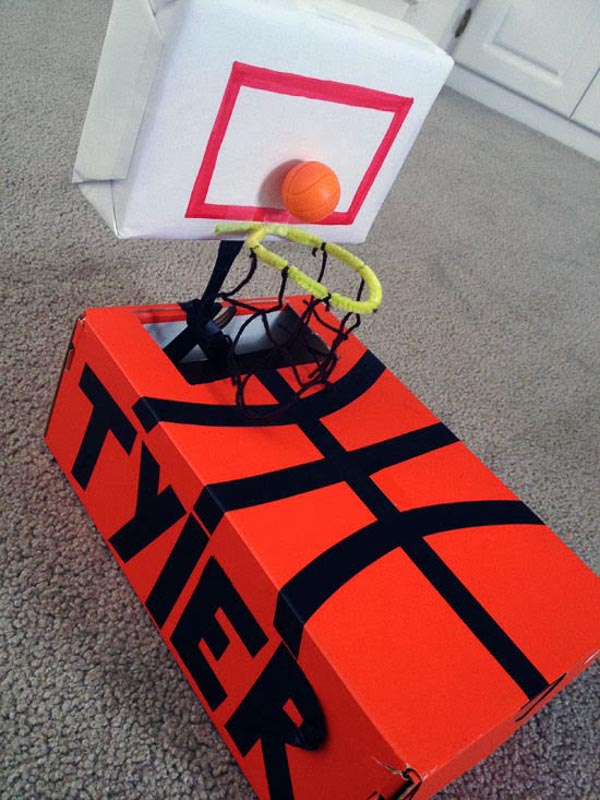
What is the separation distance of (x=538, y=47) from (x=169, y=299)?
1.70 metres

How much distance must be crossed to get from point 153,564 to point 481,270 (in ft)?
3.10

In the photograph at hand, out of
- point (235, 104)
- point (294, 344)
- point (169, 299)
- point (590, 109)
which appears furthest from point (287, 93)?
point (590, 109)

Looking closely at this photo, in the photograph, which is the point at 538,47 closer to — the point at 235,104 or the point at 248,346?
the point at 248,346

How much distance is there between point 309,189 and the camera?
51cm

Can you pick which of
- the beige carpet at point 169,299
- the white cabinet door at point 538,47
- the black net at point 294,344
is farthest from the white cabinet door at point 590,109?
the black net at point 294,344

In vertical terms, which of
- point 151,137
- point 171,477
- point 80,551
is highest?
point 151,137

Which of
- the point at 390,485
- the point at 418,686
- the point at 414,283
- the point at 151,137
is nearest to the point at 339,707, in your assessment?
the point at 418,686

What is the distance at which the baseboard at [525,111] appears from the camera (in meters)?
2.13

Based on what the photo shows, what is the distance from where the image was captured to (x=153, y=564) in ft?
1.79

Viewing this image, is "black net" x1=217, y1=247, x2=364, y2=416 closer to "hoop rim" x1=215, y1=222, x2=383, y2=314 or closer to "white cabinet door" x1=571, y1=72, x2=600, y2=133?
"hoop rim" x1=215, y1=222, x2=383, y2=314

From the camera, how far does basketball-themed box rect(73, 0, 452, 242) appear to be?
436mm

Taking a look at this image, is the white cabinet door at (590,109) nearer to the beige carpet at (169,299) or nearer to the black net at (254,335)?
the beige carpet at (169,299)

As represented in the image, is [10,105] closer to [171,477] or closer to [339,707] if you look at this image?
[171,477]

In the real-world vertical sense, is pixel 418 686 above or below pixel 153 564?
above
